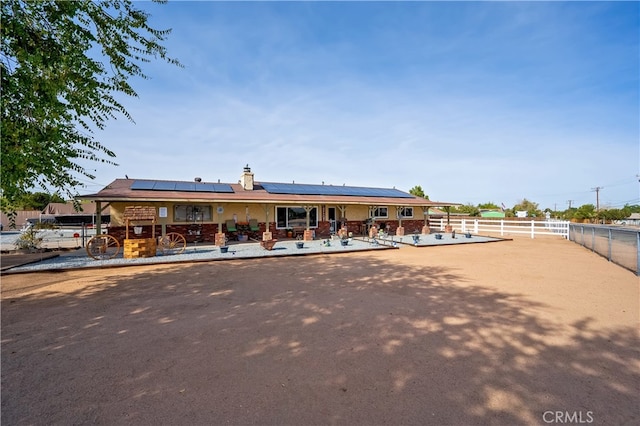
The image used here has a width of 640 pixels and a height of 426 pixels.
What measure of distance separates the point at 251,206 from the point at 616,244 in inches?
698

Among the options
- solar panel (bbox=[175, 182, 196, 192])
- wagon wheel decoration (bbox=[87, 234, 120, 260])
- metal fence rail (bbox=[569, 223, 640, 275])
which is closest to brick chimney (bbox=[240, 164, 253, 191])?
solar panel (bbox=[175, 182, 196, 192])

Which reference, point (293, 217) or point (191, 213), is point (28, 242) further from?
point (293, 217)

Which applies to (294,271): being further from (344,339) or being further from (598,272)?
(598,272)

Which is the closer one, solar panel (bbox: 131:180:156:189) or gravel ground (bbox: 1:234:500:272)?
gravel ground (bbox: 1:234:500:272)

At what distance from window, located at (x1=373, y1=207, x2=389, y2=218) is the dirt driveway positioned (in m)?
14.4

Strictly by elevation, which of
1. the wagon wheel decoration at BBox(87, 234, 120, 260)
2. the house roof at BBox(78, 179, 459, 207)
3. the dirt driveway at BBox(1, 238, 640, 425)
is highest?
the house roof at BBox(78, 179, 459, 207)

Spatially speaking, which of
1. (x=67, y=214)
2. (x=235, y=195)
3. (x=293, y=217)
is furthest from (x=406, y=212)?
(x=67, y=214)

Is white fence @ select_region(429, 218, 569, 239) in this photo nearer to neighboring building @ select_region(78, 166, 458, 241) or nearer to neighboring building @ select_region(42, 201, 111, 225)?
neighboring building @ select_region(78, 166, 458, 241)

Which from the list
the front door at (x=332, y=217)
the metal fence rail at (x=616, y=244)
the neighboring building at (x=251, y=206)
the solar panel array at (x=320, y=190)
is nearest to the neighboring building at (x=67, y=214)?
the neighboring building at (x=251, y=206)

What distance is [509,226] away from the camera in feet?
73.6

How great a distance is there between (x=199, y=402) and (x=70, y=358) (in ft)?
7.26

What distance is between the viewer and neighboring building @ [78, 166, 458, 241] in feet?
47.4

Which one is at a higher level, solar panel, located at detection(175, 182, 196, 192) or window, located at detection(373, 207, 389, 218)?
solar panel, located at detection(175, 182, 196, 192)

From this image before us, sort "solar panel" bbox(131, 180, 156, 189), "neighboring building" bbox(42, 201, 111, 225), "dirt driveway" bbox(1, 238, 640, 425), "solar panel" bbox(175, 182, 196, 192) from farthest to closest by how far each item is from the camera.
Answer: "neighboring building" bbox(42, 201, 111, 225), "solar panel" bbox(175, 182, 196, 192), "solar panel" bbox(131, 180, 156, 189), "dirt driveway" bbox(1, 238, 640, 425)
